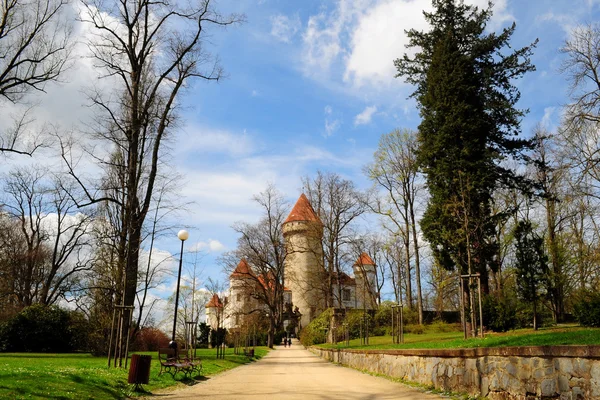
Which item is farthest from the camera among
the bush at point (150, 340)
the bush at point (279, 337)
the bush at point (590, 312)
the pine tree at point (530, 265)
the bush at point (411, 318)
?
the bush at point (279, 337)

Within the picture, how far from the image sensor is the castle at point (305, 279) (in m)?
42.7

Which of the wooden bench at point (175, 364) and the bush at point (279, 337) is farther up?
the wooden bench at point (175, 364)

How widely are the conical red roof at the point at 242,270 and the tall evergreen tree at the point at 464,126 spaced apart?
2300 cm

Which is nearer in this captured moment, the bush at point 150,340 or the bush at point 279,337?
the bush at point 150,340

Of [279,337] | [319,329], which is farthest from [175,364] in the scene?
[279,337]

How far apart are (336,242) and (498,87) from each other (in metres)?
21.7

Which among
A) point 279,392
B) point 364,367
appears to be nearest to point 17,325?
point 364,367

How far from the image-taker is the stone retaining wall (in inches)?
234

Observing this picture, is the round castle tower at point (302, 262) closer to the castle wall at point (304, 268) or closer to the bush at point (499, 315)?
the castle wall at point (304, 268)

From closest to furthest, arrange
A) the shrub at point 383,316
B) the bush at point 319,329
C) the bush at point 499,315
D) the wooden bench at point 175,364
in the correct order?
the wooden bench at point 175,364 < the bush at point 499,315 < the shrub at point 383,316 < the bush at point 319,329

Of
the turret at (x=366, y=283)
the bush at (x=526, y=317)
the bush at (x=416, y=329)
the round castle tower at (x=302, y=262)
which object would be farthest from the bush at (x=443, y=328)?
the round castle tower at (x=302, y=262)

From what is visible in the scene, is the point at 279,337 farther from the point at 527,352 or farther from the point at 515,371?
the point at 527,352

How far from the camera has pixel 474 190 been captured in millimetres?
22078

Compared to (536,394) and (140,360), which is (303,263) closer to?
(140,360)
